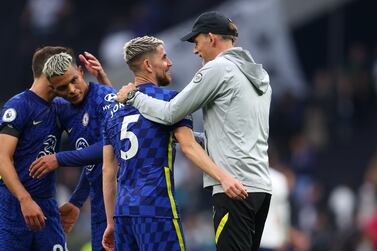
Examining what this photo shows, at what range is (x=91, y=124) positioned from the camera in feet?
33.4

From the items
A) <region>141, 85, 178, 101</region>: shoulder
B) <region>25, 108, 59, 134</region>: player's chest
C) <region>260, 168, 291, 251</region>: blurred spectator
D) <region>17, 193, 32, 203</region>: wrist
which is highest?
<region>141, 85, 178, 101</region>: shoulder

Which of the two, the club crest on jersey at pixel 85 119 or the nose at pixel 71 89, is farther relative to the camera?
the club crest on jersey at pixel 85 119

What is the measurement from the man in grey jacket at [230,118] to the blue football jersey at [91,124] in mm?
816

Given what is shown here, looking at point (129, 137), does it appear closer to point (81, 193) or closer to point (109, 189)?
point (109, 189)

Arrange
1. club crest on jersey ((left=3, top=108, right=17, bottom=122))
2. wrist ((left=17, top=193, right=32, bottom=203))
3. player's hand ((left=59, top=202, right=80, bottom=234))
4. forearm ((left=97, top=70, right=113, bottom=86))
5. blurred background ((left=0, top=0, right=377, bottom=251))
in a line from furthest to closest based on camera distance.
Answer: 1. blurred background ((left=0, top=0, right=377, bottom=251))
2. player's hand ((left=59, top=202, right=80, bottom=234))
3. forearm ((left=97, top=70, right=113, bottom=86))
4. club crest on jersey ((left=3, top=108, right=17, bottom=122))
5. wrist ((left=17, top=193, right=32, bottom=203))

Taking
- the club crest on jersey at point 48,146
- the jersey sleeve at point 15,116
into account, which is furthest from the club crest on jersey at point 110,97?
the jersey sleeve at point 15,116

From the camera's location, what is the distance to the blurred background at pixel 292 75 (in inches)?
748

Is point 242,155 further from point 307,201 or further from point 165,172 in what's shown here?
point 307,201

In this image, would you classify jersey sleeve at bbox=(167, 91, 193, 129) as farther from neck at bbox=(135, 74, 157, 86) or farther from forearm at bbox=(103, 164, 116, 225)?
forearm at bbox=(103, 164, 116, 225)

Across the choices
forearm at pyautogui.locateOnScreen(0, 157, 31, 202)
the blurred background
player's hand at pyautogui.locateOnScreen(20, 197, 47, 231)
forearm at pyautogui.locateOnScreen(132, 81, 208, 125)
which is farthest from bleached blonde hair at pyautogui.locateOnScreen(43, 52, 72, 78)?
the blurred background

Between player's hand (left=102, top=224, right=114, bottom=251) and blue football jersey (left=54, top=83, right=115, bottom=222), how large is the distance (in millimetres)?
469

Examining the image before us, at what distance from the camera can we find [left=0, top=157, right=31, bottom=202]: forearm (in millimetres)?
9727

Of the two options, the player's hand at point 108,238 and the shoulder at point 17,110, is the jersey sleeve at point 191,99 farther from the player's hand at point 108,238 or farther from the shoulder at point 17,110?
the shoulder at point 17,110

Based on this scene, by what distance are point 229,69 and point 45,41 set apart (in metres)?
12.8
